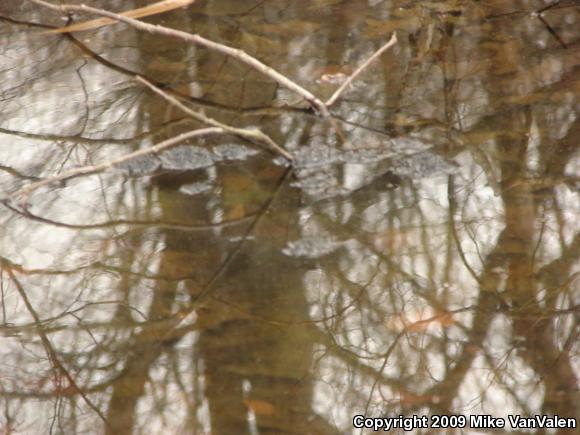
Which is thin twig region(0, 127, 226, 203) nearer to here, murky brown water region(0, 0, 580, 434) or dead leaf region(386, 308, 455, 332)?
murky brown water region(0, 0, 580, 434)

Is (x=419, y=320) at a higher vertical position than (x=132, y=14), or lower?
lower

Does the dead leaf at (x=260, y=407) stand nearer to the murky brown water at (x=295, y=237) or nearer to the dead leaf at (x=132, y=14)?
the murky brown water at (x=295, y=237)

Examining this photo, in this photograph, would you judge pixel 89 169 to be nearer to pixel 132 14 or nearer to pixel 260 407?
pixel 260 407

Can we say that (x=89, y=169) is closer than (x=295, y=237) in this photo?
No

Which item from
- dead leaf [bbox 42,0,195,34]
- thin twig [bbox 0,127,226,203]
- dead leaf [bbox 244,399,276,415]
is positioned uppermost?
dead leaf [bbox 42,0,195,34]

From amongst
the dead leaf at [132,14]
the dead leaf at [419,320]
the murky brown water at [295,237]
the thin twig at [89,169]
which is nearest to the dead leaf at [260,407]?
the murky brown water at [295,237]

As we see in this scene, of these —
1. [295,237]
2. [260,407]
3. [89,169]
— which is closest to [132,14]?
[89,169]

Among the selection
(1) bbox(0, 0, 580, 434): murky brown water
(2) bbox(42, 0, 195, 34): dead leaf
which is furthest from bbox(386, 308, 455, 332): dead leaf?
(2) bbox(42, 0, 195, 34): dead leaf

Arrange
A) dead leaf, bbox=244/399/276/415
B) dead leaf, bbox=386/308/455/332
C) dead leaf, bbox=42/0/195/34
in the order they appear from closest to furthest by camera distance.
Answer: dead leaf, bbox=244/399/276/415 → dead leaf, bbox=386/308/455/332 → dead leaf, bbox=42/0/195/34

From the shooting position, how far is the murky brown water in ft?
8.88

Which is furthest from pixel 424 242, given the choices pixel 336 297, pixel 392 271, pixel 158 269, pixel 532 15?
pixel 532 15

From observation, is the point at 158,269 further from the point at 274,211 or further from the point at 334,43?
the point at 334,43

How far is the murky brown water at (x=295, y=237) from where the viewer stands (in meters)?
2.71

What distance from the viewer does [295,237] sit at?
Answer: 10.9 feet
